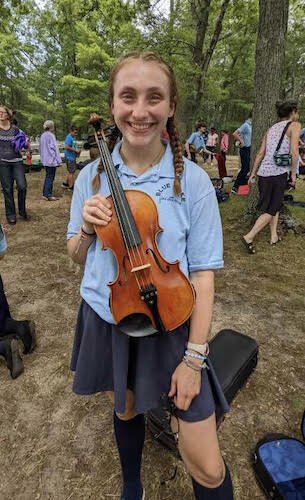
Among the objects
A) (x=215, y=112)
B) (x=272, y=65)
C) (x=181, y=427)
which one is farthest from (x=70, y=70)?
(x=181, y=427)

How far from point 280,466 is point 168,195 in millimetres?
1826

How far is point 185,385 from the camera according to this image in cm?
128

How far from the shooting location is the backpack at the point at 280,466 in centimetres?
182

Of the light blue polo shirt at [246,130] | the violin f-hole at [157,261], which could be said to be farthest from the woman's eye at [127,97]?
the light blue polo shirt at [246,130]

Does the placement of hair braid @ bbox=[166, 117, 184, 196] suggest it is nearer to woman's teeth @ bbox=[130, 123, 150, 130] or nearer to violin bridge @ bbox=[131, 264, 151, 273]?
woman's teeth @ bbox=[130, 123, 150, 130]

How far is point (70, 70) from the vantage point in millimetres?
27594

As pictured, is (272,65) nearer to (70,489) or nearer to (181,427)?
(181,427)

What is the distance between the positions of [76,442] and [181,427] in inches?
50.9

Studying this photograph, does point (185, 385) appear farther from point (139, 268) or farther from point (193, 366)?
point (139, 268)

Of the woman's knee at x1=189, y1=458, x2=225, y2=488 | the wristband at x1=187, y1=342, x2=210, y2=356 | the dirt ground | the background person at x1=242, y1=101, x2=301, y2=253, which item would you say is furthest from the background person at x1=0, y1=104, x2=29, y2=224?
the woman's knee at x1=189, y1=458, x2=225, y2=488

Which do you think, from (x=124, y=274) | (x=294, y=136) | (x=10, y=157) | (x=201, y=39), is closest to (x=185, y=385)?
(x=124, y=274)

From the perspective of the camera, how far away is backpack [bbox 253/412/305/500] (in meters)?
1.82

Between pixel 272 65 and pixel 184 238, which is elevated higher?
pixel 272 65

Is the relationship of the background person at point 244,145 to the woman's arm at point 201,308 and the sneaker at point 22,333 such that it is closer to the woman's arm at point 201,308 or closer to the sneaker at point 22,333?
the sneaker at point 22,333
